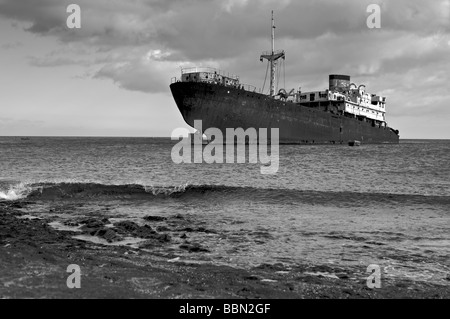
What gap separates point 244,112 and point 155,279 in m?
52.0

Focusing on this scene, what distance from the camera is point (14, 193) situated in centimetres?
1831

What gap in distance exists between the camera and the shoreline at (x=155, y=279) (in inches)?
219

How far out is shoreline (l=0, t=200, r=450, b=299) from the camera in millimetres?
5551

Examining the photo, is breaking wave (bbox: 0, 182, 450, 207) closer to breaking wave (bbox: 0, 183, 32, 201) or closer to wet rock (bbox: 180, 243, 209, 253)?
breaking wave (bbox: 0, 183, 32, 201)

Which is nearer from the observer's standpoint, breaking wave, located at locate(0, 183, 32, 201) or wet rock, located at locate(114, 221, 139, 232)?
wet rock, located at locate(114, 221, 139, 232)

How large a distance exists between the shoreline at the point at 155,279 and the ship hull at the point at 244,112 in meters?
48.6

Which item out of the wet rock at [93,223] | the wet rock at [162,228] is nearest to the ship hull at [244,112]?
the wet rock at [93,223]

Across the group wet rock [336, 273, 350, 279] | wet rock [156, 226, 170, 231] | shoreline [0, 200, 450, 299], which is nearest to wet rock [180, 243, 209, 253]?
shoreline [0, 200, 450, 299]

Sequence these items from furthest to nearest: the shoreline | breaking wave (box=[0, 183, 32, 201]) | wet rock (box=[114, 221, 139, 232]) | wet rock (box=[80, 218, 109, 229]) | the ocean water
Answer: breaking wave (box=[0, 183, 32, 201])
wet rock (box=[80, 218, 109, 229])
wet rock (box=[114, 221, 139, 232])
the ocean water
the shoreline

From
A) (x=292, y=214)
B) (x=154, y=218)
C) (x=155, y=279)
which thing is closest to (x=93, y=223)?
(x=154, y=218)

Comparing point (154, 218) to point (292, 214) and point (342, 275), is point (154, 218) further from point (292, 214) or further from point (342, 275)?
point (342, 275)

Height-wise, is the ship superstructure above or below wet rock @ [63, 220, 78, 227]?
above

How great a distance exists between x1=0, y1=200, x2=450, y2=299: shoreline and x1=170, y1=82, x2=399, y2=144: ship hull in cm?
4860
